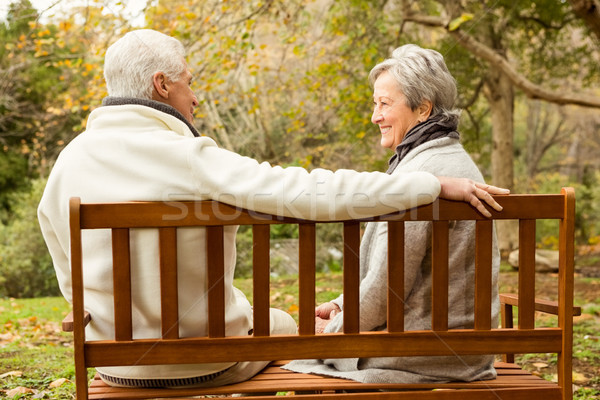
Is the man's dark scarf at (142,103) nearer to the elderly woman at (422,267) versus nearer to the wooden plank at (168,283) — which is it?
the wooden plank at (168,283)

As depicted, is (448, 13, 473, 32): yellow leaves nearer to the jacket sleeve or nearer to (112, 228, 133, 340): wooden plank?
the jacket sleeve

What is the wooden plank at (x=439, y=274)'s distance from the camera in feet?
6.66

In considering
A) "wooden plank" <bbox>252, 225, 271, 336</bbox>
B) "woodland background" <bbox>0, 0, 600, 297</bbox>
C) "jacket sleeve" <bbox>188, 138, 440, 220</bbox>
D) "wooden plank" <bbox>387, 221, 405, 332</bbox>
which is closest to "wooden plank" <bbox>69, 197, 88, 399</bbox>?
"jacket sleeve" <bbox>188, 138, 440, 220</bbox>

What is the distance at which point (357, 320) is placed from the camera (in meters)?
2.08

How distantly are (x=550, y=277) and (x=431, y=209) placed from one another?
8.37 m

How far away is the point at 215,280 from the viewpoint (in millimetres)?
1991

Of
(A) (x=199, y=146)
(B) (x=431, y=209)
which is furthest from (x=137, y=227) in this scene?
(B) (x=431, y=209)

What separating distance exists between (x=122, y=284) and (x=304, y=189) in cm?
64

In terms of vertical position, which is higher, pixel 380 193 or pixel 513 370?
pixel 380 193

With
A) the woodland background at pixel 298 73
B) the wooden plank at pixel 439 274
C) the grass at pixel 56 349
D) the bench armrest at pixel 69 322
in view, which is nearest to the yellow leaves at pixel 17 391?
the grass at pixel 56 349

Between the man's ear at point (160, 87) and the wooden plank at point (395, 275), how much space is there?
0.96m

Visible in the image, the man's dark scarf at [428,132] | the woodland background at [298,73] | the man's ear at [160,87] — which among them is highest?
the woodland background at [298,73]

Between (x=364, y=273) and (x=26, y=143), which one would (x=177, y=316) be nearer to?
(x=364, y=273)

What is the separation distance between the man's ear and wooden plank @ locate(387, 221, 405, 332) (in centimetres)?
96
